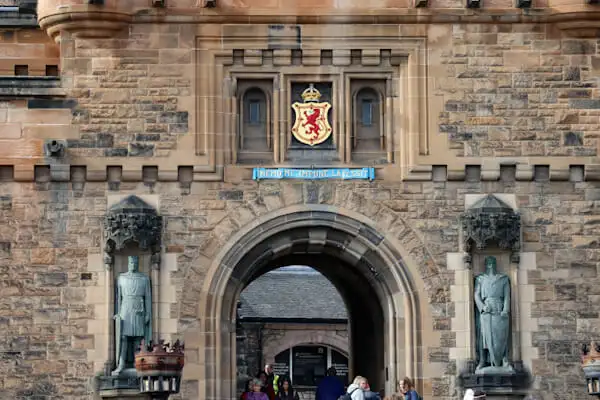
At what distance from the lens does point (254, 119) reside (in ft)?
140

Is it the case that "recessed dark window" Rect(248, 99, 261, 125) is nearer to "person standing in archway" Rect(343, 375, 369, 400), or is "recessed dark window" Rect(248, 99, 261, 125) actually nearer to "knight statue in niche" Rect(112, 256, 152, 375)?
"knight statue in niche" Rect(112, 256, 152, 375)

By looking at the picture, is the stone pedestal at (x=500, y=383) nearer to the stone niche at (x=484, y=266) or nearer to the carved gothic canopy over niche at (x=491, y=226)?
the stone niche at (x=484, y=266)

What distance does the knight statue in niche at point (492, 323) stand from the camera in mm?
42000

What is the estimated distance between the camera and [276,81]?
42.6 m

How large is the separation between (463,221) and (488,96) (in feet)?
7.06

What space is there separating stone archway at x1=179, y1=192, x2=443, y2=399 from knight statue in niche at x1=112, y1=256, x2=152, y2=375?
0.61 metres

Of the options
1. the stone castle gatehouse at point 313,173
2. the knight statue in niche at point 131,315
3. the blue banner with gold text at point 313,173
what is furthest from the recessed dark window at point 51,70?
the blue banner with gold text at point 313,173

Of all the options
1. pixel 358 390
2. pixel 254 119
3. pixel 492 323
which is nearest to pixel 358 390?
pixel 358 390

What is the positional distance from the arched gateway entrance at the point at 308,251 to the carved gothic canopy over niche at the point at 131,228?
114cm

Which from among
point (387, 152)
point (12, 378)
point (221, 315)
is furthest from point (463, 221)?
point (12, 378)

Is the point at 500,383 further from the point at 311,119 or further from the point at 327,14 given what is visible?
the point at 327,14

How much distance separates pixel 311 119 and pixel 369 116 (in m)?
1.01

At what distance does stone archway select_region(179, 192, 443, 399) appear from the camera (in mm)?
42125

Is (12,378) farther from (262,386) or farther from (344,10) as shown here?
(344,10)
